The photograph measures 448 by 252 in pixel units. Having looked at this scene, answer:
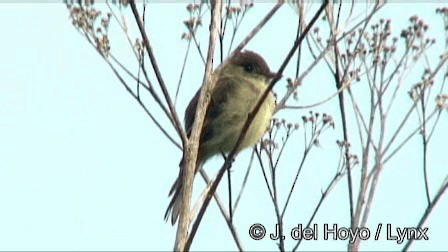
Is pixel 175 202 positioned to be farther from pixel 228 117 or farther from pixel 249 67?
pixel 249 67

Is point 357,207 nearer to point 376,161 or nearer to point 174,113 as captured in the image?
point 376,161

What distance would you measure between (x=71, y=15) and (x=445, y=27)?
232cm

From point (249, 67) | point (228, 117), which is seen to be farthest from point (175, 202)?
point (249, 67)

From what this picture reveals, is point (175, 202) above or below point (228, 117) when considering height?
below

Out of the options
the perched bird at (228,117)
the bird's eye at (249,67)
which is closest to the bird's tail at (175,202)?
the perched bird at (228,117)

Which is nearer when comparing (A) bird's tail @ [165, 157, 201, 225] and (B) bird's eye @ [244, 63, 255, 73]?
(A) bird's tail @ [165, 157, 201, 225]

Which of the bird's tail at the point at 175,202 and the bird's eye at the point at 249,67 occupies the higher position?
the bird's eye at the point at 249,67

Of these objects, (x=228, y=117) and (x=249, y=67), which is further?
(x=249, y=67)

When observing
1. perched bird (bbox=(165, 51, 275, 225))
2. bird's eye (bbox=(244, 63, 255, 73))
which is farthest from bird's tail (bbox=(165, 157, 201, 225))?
bird's eye (bbox=(244, 63, 255, 73))

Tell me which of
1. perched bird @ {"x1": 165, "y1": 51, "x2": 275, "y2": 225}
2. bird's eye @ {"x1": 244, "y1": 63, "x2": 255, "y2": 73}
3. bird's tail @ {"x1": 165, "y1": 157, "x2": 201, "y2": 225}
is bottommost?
bird's tail @ {"x1": 165, "y1": 157, "x2": 201, "y2": 225}

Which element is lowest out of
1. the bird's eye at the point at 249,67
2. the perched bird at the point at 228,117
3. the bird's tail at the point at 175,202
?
the bird's tail at the point at 175,202

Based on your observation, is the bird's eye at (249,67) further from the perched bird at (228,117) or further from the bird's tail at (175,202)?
the bird's tail at (175,202)

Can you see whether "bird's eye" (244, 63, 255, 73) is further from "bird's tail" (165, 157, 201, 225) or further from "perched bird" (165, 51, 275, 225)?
"bird's tail" (165, 157, 201, 225)

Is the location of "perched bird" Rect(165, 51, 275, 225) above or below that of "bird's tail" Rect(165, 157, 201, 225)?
above
